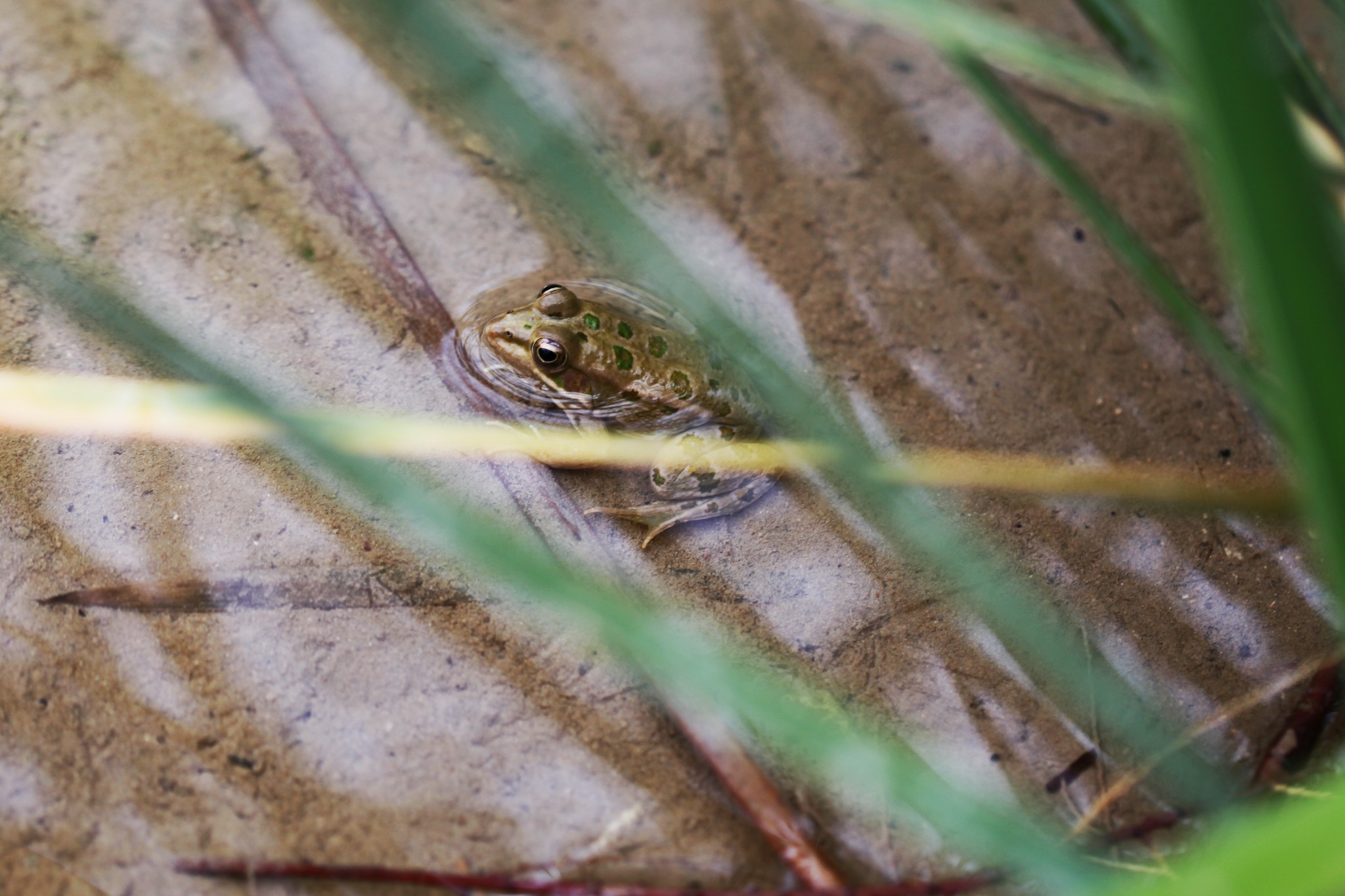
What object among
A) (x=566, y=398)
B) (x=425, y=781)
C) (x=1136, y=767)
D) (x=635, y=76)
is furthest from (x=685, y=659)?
(x=635, y=76)

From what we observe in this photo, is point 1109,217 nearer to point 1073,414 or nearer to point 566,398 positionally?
point 1073,414

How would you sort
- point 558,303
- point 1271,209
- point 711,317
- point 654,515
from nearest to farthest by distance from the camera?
point 1271,209
point 711,317
point 654,515
point 558,303

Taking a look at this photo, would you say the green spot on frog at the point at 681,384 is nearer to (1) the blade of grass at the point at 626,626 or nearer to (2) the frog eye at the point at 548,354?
(2) the frog eye at the point at 548,354

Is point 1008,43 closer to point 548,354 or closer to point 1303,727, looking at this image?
point 548,354

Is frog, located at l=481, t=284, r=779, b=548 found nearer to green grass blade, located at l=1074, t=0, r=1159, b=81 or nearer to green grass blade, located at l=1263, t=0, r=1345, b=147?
green grass blade, located at l=1074, t=0, r=1159, b=81

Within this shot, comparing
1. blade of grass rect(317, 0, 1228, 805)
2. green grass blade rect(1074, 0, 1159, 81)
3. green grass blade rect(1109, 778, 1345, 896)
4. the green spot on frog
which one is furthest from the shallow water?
green grass blade rect(1109, 778, 1345, 896)

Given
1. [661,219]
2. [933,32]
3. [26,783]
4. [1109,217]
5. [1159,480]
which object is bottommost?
[26,783]

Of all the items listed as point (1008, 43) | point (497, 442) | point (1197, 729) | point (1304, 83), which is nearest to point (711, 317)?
point (497, 442)
